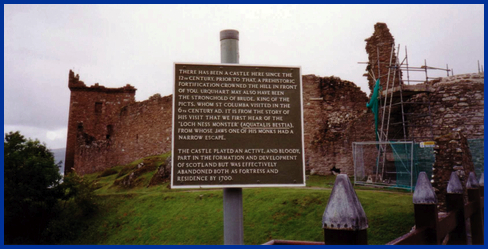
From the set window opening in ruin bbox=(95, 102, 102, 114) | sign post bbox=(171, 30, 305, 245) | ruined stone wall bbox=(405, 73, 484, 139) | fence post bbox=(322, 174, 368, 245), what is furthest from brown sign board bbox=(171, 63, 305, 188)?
window opening in ruin bbox=(95, 102, 102, 114)

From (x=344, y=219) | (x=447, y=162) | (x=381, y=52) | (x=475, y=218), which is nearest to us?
(x=344, y=219)

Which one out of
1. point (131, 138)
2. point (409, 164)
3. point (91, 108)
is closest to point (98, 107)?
point (91, 108)

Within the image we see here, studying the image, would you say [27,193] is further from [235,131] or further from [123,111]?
[123,111]

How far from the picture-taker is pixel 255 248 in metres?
4.98

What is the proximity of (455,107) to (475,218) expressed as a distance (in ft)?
37.3

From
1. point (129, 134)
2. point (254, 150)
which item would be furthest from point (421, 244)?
point (129, 134)

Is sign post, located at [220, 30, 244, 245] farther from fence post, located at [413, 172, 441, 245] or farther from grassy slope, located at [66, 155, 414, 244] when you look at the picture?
grassy slope, located at [66, 155, 414, 244]

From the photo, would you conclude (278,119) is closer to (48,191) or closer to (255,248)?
(255,248)

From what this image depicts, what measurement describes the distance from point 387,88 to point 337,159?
13.1 ft

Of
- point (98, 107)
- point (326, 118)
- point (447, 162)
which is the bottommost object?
point (447, 162)

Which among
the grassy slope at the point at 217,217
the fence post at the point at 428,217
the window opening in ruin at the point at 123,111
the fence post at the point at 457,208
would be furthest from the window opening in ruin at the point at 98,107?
the fence post at the point at 428,217

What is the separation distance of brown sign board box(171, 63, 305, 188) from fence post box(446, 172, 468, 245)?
85.0 inches

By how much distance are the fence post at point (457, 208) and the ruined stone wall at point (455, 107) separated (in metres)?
11.9

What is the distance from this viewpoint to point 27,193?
1434 centimetres
